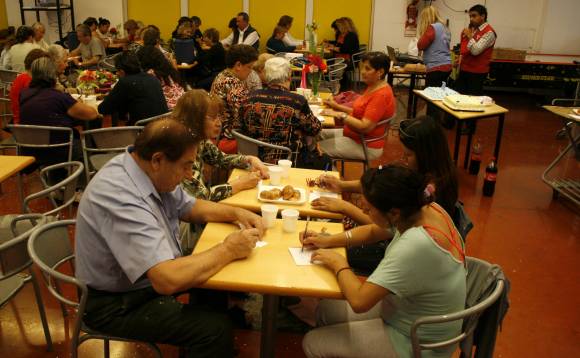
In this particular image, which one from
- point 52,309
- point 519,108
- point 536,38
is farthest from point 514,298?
point 536,38

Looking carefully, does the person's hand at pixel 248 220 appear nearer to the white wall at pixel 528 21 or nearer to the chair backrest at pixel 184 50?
the chair backrest at pixel 184 50

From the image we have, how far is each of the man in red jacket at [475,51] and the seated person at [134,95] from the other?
420 cm

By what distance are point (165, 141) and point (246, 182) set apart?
927 mm

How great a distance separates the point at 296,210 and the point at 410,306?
715 mm

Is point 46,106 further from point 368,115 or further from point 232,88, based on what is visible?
point 368,115

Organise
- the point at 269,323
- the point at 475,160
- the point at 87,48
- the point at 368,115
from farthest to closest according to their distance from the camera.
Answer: the point at 87,48, the point at 475,160, the point at 368,115, the point at 269,323

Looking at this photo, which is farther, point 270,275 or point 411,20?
point 411,20

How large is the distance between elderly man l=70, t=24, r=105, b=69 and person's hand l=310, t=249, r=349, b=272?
707 cm

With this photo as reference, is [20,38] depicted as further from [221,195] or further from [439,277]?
[439,277]

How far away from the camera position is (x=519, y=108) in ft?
29.7

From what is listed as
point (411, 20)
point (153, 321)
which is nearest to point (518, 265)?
point (153, 321)

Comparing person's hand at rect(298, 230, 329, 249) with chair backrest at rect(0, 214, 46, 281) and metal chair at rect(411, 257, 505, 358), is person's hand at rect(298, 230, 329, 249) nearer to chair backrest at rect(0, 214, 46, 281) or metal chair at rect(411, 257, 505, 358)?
metal chair at rect(411, 257, 505, 358)

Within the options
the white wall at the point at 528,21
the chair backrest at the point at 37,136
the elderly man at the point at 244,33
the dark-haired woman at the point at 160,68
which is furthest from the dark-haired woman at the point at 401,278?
the white wall at the point at 528,21

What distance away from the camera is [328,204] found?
255 cm
